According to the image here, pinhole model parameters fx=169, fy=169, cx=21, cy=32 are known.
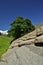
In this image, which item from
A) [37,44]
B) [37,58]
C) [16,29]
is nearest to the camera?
[37,58]

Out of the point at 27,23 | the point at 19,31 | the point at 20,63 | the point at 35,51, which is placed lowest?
the point at 20,63

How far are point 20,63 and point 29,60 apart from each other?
1421mm

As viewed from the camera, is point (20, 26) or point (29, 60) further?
point (20, 26)

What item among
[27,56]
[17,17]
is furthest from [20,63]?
[17,17]

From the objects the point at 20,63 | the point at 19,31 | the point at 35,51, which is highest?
the point at 19,31

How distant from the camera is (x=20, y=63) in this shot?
1814 centimetres

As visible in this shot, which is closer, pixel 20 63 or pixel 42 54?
pixel 42 54

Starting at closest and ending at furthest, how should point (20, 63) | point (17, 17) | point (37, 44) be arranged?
point (20, 63) → point (37, 44) → point (17, 17)

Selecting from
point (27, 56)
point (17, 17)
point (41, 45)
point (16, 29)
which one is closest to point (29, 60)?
point (27, 56)

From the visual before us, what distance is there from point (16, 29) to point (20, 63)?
3186cm

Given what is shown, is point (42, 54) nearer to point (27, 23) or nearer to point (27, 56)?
point (27, 56)

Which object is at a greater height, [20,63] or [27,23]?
[27,23]

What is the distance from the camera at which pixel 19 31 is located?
5019 cm

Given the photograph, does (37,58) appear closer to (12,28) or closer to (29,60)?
(29,60)
